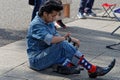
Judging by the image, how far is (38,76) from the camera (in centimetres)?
557

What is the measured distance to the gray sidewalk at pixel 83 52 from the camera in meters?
5.61

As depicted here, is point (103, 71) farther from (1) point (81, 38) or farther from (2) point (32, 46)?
(1) point (81, 38)

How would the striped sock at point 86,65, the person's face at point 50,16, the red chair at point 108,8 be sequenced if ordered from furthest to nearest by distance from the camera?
1. the red chair at point 108,8
2. the person's face at point 50,16
3. the striped sock at point 86,65

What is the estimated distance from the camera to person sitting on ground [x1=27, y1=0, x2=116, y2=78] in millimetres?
5488

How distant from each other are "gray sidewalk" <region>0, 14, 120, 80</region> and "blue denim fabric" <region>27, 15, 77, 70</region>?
0.17m

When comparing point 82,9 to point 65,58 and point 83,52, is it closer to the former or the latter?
point 83,52

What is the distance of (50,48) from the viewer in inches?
221

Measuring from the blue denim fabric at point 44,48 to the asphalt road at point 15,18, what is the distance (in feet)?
5.55

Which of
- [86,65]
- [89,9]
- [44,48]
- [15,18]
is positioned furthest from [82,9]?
[86,65]

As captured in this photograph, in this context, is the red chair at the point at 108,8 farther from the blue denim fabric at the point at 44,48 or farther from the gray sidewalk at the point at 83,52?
the blue denim fabric at the point at 44,48

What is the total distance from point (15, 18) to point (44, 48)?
431 centimetres

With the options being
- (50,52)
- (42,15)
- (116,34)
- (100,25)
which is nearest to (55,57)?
(50,52)

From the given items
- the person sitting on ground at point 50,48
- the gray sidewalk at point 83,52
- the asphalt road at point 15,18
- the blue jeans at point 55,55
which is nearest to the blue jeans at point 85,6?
the asphalt road at point 15,18

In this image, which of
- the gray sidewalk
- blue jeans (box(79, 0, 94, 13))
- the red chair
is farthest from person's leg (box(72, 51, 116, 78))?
the red chair
